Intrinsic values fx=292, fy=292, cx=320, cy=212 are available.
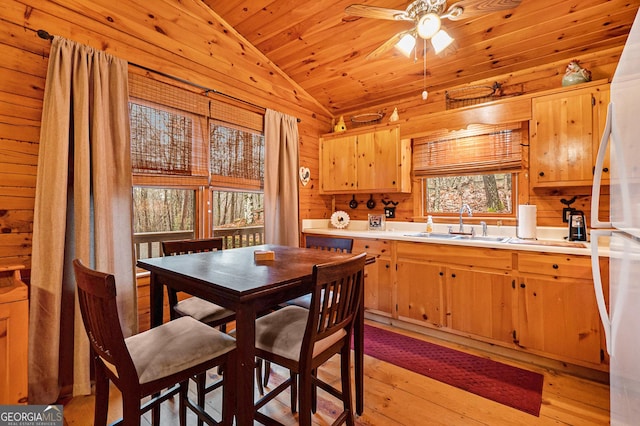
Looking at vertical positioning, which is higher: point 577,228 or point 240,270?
point 577,228

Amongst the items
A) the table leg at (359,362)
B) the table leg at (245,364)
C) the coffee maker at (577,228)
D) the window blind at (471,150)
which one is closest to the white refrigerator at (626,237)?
the table leg at (359,362)

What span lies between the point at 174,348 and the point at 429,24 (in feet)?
7.65

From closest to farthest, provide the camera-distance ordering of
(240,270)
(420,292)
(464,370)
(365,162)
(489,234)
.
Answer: (240,270), (464,370), (420,292), (489,234), (365,162)

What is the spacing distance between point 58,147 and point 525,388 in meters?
3.42

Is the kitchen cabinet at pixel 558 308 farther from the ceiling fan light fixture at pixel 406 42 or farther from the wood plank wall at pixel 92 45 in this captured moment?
the wood plank wall at pixel 92 45

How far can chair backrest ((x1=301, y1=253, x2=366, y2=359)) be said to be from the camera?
3.88 feet

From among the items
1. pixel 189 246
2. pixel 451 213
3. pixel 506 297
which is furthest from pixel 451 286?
pixel 189 246

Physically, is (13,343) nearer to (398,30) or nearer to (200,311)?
(200,311)

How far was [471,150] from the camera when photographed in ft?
10.2

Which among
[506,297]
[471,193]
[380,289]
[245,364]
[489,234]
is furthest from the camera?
[471,193]

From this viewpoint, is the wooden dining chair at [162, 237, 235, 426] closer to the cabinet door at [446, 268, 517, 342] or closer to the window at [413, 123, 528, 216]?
the cabinet door at [446, 268, 517, 342]

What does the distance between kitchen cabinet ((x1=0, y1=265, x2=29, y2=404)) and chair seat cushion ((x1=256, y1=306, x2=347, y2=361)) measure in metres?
1.22

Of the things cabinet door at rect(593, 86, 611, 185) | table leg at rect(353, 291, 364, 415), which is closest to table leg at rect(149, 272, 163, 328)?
table leg at rect(353, 291, 364, 415)

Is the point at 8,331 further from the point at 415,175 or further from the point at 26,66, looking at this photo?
the point at 415,175
